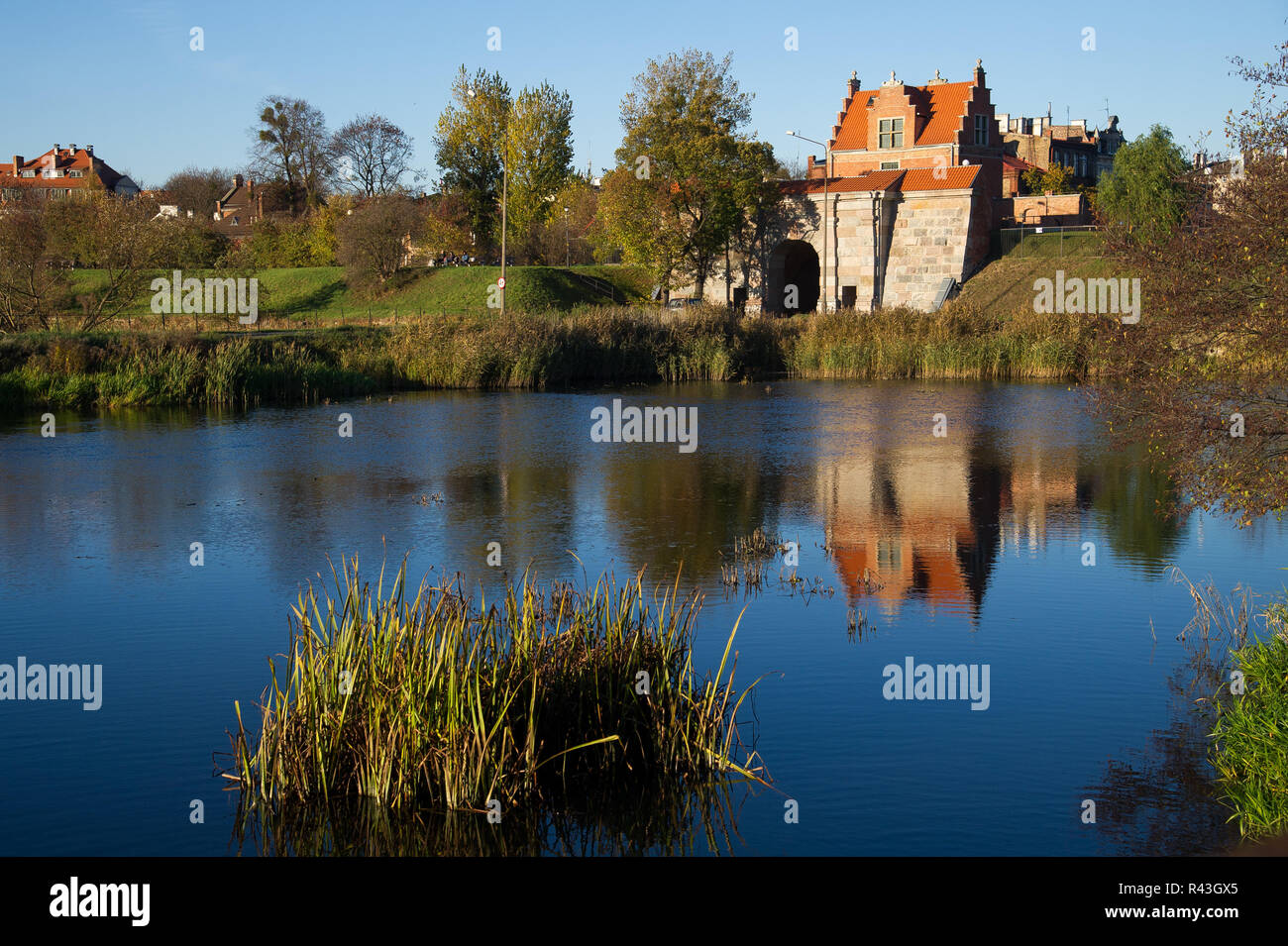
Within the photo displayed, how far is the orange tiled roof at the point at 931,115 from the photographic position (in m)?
68.8

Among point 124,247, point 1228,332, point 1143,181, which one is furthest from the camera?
point 1143,181

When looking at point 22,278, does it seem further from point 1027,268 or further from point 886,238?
point 1027,268

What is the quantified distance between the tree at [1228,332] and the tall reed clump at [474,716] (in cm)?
451

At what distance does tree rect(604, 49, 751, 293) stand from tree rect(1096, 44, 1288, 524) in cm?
4687

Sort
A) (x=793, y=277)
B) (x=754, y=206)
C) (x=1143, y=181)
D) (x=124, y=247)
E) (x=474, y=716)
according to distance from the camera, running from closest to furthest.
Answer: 1. (x=474, y=716)
2. (x=124, y=247)
3. (x=1143, y=181)
4. (x=754, y=206)
5. (x=793, y=277)

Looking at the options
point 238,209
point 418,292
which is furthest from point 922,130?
point 238,209

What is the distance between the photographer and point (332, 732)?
7.11 metres

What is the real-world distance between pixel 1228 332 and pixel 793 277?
56800 millimetres

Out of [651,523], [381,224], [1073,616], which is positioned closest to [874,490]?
[651,523]

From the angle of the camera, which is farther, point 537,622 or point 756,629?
point 756,629

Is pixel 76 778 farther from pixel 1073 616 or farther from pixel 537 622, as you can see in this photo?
pixel 1073 616
